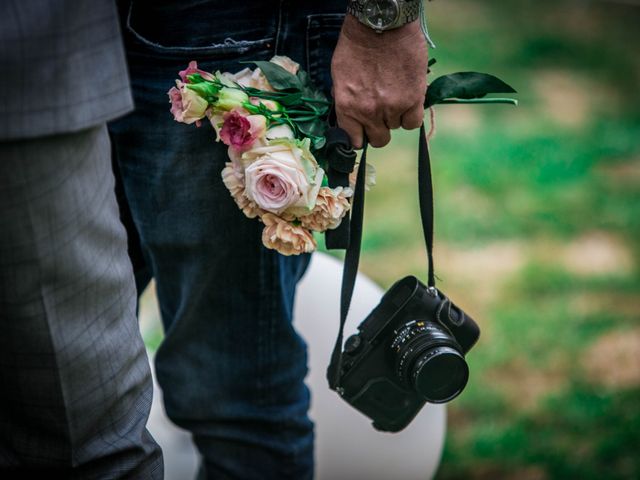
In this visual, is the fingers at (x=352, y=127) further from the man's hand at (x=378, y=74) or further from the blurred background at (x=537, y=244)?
the blurred background at (x=537, y=244)

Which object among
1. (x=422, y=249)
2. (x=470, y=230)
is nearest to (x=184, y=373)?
(x=422, y=249)

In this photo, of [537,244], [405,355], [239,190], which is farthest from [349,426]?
[537,244]

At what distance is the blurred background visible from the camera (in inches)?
73.9

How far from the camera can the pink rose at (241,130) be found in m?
1.00

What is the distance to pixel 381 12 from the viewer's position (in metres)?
0.99

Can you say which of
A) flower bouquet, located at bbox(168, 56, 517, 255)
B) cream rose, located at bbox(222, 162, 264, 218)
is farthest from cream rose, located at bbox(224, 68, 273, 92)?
cream rose, located at bbox(222, 162, 264, 218)

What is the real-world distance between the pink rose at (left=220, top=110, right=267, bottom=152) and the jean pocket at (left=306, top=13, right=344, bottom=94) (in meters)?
0.14

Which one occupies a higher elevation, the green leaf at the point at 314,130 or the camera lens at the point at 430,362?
the green leaf at the point at 314,130

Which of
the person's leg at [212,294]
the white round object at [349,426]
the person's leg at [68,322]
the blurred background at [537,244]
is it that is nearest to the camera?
the person's leg at [68,322]

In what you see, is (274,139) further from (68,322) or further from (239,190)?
(68,322)

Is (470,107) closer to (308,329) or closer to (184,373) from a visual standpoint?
(308,329)

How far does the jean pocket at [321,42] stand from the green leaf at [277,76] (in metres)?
0.07

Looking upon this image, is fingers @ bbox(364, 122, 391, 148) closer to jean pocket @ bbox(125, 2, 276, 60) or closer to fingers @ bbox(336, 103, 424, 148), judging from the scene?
fingers @ bbox(336, 103, 424, 148)

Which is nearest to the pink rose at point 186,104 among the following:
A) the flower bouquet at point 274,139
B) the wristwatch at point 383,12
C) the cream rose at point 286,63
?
the flower bouquet at point 274,139
